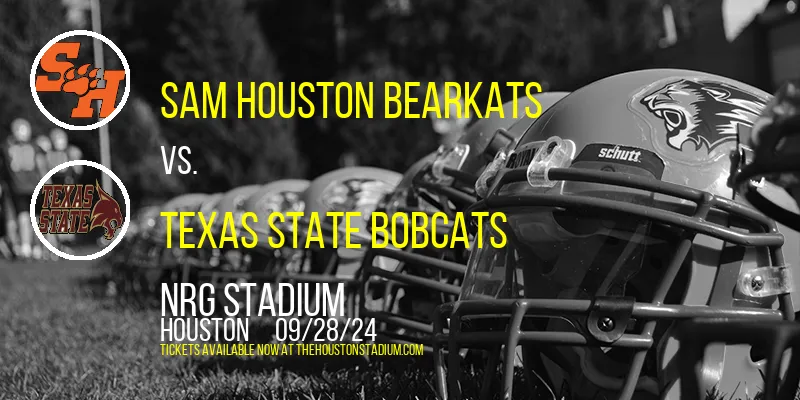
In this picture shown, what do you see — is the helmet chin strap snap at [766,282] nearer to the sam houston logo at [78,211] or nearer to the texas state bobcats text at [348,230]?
the texas state bobcats text at [348,230]

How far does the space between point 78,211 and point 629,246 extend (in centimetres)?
387

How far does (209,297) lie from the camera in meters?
5.23

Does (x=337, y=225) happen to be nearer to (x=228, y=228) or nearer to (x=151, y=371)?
(x=151, y=371)

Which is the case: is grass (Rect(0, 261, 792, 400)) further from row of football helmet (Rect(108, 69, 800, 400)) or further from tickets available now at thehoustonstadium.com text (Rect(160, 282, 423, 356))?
row of football helmet (Rect(108, 69, 800, 400))

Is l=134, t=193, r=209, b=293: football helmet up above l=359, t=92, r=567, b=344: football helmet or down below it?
below

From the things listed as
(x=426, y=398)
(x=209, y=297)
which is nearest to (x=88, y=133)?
(x=209, y=297)

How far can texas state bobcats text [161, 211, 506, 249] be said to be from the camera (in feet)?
8.56

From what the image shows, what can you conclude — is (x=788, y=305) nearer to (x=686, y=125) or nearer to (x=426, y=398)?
(x=686, y=125)

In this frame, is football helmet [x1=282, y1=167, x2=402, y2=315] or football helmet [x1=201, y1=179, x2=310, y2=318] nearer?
football helmet [x1=282, y1=167, x2=402, y2=315]

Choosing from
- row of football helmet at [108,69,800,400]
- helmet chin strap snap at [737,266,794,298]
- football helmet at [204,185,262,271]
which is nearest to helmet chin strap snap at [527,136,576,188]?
row of football helmet at [108,69,800,400]

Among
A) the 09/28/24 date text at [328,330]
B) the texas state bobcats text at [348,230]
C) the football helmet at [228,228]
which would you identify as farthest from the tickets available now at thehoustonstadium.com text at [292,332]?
the football helmet at [228,228]

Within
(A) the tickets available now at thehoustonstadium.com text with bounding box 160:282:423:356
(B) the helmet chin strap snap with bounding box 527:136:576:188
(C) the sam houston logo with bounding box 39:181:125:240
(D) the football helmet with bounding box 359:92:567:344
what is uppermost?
(B) the helmet chin strap snap with bounding box 527:136:576:188

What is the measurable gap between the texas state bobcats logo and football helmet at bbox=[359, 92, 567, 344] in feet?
2.19

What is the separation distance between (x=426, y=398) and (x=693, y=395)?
114 cm
